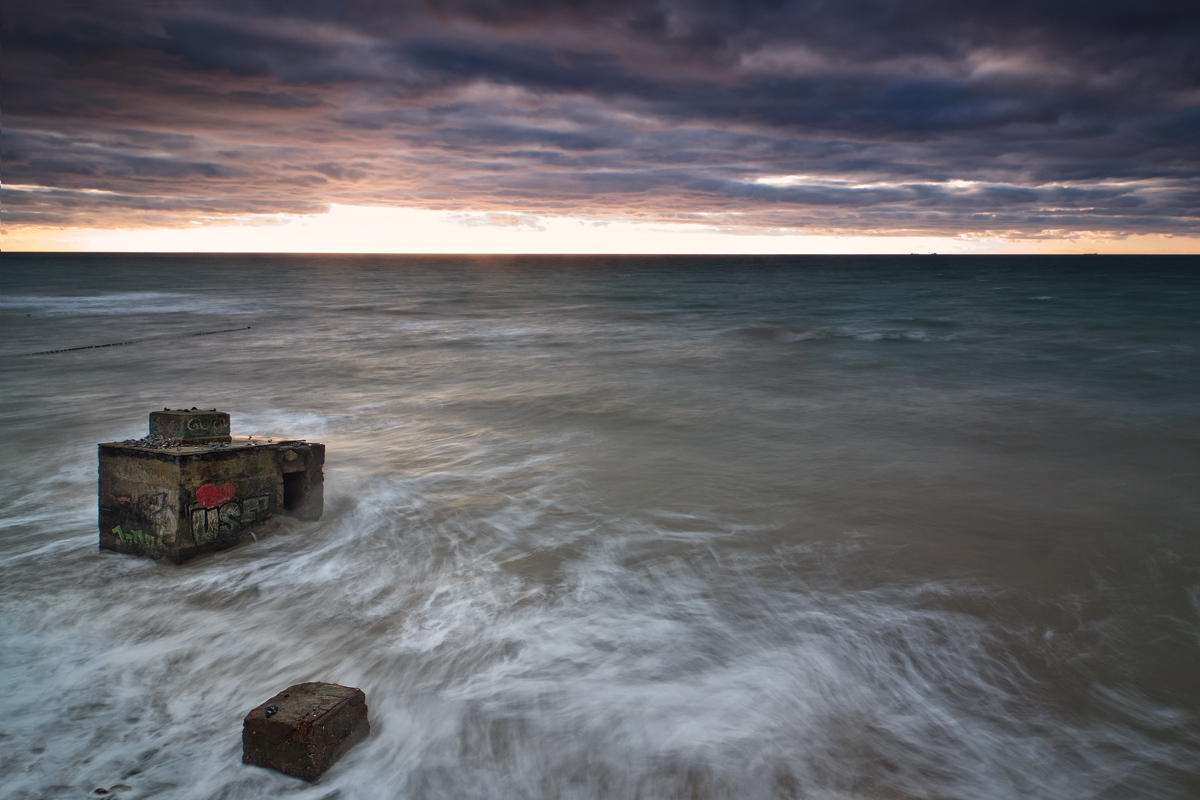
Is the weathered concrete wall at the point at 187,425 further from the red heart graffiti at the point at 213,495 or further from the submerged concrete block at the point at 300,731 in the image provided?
the submerged concrete block at the point at 300,731

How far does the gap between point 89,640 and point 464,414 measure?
824 cm

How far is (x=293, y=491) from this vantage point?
265 inches

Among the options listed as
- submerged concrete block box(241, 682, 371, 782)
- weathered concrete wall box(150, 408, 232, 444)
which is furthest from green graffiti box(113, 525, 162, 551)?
submerged concrete block box(241, 682, 371, 782)

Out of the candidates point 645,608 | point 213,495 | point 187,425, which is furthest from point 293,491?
point 645,608

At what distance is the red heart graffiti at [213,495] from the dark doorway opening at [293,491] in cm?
83

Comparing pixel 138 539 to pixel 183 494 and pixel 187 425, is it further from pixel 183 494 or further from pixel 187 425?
pixel 187 425

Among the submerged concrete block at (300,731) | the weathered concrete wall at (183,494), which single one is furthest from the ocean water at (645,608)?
the weathered concrete wall at (183,494)

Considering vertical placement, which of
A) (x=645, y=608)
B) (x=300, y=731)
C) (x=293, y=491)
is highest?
(x=293, y=491)

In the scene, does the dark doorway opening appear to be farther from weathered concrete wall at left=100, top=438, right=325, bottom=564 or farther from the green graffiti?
the green graffiti

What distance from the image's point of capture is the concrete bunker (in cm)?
540

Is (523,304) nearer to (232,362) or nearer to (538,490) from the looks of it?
(232,362)

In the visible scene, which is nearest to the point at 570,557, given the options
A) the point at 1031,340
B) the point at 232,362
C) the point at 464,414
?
the point at 464,414

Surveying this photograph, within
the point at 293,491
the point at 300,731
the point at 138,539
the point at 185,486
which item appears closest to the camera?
the point at 300,731

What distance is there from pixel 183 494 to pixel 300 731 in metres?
2.92
